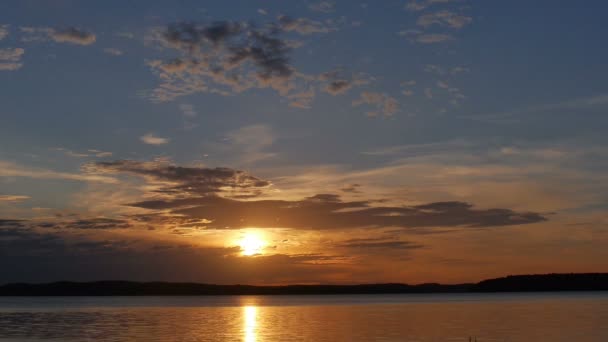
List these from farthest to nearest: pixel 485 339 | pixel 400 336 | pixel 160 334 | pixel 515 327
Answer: pixel 515 327
pixel 160 334
pixel 400 336
pixel 485 339

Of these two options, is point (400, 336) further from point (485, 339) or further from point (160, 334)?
point (160, 334)

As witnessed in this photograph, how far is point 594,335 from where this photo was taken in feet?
202

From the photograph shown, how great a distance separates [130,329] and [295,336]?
2145 cm

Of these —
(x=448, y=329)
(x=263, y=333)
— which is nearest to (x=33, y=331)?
(x=263, y=333)

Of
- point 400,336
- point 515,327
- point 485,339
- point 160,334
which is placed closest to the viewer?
point 485,339

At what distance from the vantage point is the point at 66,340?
60250mm

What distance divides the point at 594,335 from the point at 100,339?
46.4 meters

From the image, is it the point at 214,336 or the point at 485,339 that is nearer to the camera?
the point at 485,339

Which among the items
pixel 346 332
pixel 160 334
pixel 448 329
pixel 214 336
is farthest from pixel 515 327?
pixel 160 334

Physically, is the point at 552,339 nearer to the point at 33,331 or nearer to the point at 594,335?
the point at 594,335

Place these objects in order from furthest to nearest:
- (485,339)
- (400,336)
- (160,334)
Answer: (160,334), (400,336), (485,339)

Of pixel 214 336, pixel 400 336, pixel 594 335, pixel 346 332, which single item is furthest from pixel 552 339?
pixel 214 336

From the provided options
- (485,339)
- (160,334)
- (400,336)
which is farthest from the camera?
(160,334)

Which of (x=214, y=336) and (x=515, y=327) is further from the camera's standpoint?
(x=515, y=327)
